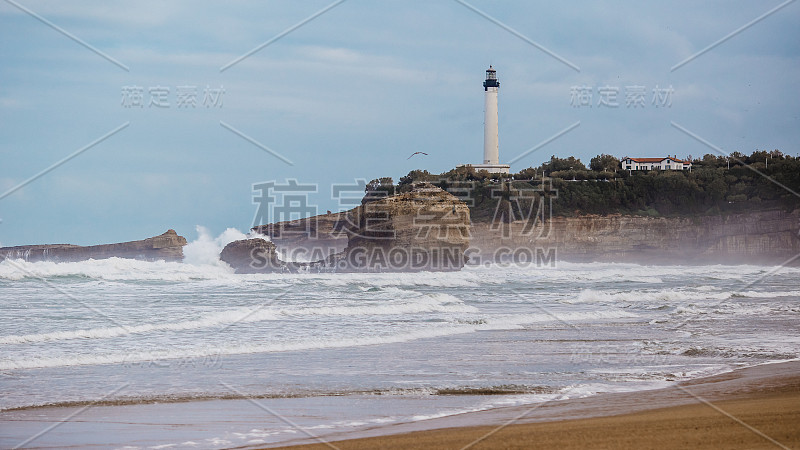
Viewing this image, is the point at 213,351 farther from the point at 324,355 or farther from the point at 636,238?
the point at 636,238

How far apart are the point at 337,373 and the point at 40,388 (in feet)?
9.68

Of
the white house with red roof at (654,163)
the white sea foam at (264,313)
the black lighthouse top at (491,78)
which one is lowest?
the white sea foam at (264,313)

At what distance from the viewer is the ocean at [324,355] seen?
5.80 metres

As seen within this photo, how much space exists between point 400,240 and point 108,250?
958 inches

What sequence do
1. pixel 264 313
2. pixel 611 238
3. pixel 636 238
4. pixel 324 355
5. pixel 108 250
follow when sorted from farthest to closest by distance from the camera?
pixel 611 238 < pixel 636 238 < pixel 108 250 < pixel 264 313 < pixel 324 355

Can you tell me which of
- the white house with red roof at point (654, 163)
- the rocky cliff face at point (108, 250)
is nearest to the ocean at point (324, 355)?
the rocky cliff face at point (108, 250)

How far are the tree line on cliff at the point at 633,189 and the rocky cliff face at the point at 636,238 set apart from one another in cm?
126

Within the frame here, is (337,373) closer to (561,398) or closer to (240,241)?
(561,398)

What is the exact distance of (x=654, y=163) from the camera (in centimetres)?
6962

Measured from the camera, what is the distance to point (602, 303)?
1841 cm

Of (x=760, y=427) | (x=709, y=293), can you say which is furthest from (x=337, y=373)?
(x=709, y=293)

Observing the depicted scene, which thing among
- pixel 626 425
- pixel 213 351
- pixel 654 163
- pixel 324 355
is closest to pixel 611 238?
pixel 654 163

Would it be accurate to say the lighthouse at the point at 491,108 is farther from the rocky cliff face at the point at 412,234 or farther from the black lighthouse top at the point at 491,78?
the rocky cliff face at the point at 412,234

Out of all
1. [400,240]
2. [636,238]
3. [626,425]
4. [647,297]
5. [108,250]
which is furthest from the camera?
[636,238]
